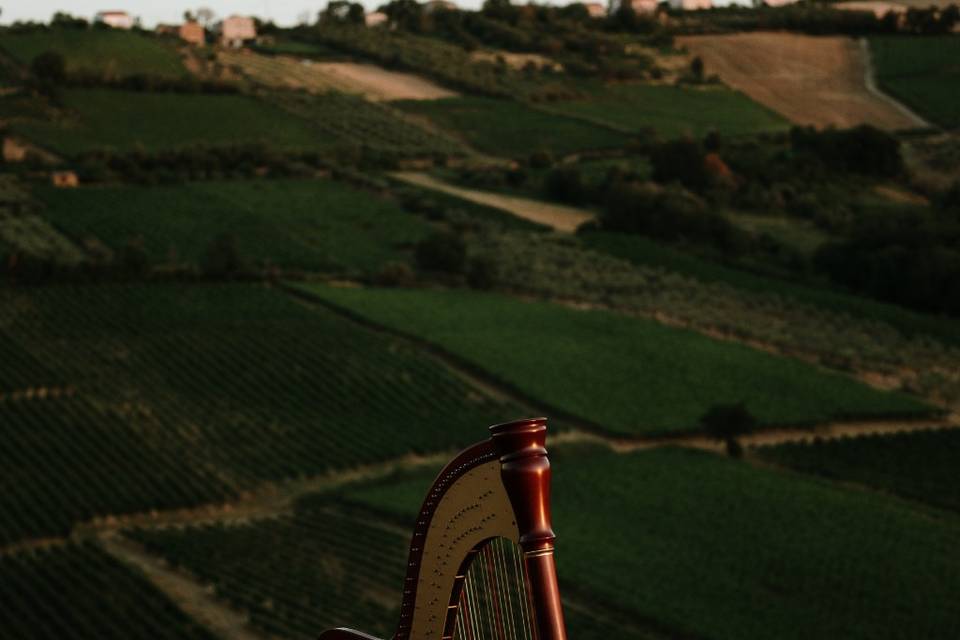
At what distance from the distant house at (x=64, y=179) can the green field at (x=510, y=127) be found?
75.4ft

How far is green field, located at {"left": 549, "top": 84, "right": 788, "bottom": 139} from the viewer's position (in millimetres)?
93625

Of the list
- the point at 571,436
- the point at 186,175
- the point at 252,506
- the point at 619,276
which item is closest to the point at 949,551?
the point at 571,436

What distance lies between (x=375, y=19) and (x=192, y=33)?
18.4m

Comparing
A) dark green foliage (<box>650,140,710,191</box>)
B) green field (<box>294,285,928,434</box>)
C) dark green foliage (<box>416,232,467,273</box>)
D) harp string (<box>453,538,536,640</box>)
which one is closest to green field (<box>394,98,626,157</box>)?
dark green foliage (<box>650,140,710,191</box>)

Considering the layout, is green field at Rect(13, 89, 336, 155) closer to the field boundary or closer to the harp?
the field boundary

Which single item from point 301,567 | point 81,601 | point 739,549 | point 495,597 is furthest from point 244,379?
point 495,597

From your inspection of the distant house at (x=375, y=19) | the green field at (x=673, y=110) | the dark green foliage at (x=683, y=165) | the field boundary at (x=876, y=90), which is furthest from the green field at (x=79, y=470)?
the distant house at (x=375, y=19)

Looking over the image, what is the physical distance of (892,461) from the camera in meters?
44.0

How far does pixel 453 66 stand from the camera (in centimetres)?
10450

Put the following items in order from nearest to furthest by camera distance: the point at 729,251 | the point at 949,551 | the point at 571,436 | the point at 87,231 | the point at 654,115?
the point at 949,551 < the point at 571,436 < the point at 87,231 < the point at 729,251 < the point at 654,115

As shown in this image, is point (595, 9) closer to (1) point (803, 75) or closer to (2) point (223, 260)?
(1) point (803, 75)

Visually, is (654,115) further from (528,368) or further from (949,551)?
(949,551)

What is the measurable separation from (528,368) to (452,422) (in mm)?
5705

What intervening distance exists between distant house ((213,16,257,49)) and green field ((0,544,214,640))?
77231 millimetres
